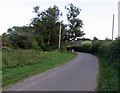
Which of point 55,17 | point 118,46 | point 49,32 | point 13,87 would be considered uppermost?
point 55,17

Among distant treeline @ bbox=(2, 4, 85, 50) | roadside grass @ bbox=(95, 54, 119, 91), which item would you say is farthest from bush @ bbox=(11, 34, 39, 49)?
roadside grass @ bbox=(95, 54, 119, 91)

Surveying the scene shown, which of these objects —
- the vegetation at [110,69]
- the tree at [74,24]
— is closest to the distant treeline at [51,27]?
the tree at [74,24]

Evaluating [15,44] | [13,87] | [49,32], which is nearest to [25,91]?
[13,87]

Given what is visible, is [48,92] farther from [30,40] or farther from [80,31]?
[80,31]

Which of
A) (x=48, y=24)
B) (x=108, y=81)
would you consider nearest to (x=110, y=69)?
(x=108, y=81)

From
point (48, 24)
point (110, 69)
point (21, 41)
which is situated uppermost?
point (48, 24)

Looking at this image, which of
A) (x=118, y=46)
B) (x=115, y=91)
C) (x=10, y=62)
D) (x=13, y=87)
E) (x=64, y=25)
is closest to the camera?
(x=115, y=91)

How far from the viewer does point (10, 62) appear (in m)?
14.6

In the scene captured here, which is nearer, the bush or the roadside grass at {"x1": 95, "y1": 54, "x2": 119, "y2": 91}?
the roadside grass at {"x1": 95, "y1": 54, "x2": 119, "y2": 91}

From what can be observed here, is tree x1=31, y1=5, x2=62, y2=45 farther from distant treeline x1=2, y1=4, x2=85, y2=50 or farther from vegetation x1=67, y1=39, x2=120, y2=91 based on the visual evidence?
vegetation x1=67, y1=39, x2=120, y2=91

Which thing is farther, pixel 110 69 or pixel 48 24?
pixel 48 24

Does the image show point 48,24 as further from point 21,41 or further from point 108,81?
point 108,81

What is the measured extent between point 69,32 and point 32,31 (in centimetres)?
1074

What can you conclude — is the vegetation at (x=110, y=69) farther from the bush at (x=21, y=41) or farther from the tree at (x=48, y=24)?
the tree at (x=48, y=24)
